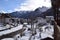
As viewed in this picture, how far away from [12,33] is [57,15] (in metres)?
11.0

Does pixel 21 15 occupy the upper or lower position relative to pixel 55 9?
lower

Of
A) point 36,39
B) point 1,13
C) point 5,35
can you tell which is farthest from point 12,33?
point 1,13

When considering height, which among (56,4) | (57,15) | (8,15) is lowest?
(8,15)

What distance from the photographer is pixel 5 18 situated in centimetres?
1927

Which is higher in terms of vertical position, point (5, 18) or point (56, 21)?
point (56, 21)

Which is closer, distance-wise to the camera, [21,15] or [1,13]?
[1,13]

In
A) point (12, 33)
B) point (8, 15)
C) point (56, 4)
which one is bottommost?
point (12, 33)

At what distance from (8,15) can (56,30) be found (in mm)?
18134

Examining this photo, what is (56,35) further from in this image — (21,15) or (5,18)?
(21,15)

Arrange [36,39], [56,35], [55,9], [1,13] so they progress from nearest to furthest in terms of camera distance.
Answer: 1. [56,35]
2. [55,9]
3. [36,39]
4. [1,13]

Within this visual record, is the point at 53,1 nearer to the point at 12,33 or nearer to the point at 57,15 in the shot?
the point at 57,15

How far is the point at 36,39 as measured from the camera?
9773mm

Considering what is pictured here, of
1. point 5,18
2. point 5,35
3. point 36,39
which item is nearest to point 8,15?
point 5,18

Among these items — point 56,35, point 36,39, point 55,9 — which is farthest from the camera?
point 36,39
